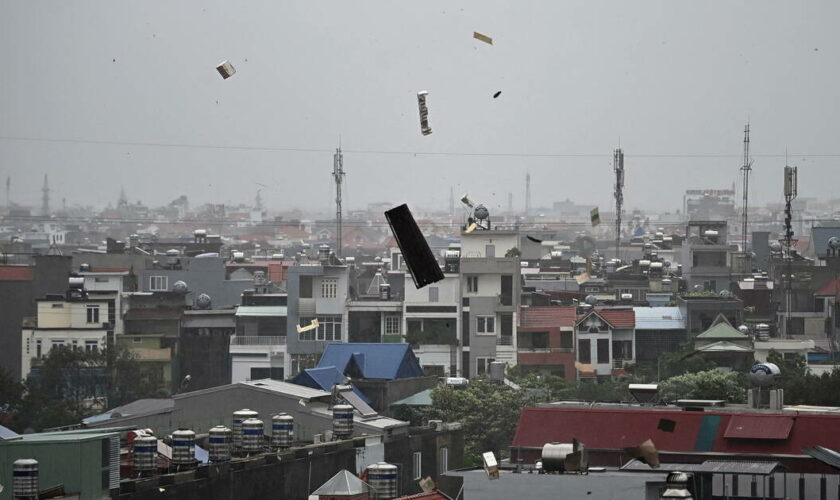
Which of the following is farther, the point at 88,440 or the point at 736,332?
the point at 736,332

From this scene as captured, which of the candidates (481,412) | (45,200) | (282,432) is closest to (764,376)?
(282,432)

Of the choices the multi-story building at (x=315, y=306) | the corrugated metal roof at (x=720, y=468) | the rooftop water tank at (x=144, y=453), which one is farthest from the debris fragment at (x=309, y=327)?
the corrugated metal roof at (x=720, y=468)

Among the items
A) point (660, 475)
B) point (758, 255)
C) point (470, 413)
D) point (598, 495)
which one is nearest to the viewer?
point (598, 495)

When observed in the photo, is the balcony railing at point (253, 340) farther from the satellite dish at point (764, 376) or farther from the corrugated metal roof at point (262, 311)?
the satellite dish at point (764, 376)

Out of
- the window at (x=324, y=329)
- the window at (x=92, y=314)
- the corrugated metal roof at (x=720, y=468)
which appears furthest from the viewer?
the window at (x=324, y=329)

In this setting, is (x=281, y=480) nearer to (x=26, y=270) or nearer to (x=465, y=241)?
(x=465, y=241)

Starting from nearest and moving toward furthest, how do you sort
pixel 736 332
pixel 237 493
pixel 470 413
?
pixel 237 493
pixel 470 413
pixel 736 332

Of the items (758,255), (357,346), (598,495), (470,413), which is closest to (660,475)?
(598,495)
